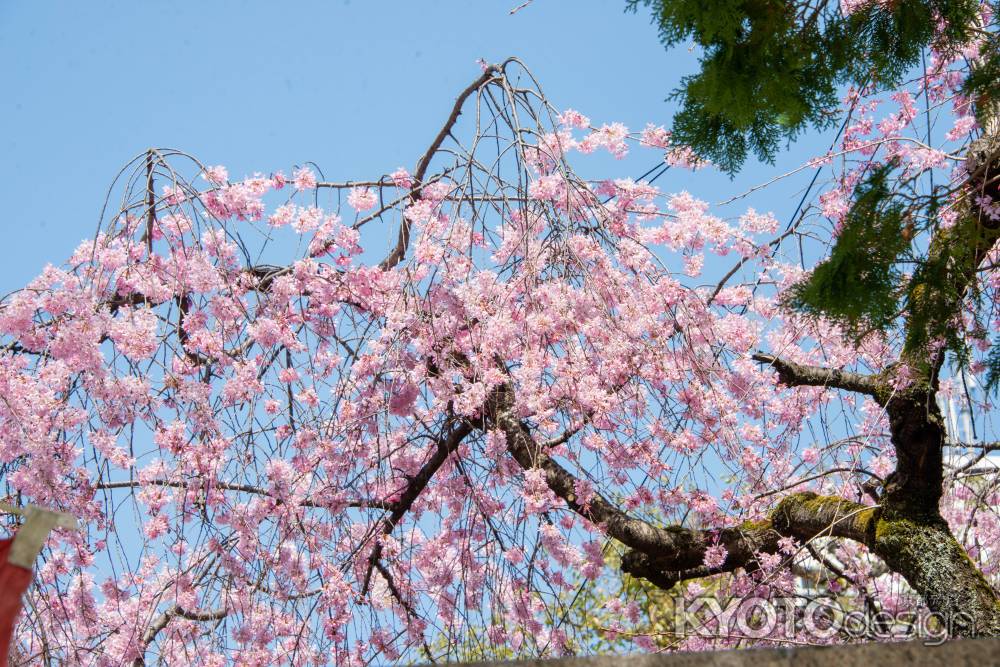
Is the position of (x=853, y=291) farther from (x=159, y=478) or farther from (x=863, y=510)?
(x=159, y=478)

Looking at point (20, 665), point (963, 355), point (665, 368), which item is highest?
point (665, 368)

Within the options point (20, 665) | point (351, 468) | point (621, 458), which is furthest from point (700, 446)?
point (20, 665)

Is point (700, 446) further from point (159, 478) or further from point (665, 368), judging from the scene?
point (159, 478)

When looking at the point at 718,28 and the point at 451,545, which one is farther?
the point at 451,545

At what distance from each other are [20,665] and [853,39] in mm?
3400

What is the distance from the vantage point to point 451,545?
461cm

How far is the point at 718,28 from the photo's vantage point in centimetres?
275

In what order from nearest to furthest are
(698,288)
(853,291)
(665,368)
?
(853,291) → (665,368) → (698,288)

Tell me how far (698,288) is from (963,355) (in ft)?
6.92

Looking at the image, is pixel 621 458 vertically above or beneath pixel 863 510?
above

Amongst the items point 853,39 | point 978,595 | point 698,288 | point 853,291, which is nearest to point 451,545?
point 698,288

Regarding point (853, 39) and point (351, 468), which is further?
point (351, 468)

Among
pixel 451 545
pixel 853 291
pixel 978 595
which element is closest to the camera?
pixel 853 291

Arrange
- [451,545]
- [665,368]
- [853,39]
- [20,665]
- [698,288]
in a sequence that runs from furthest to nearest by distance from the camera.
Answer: [698,288] < [451,545] < [665,368] < [20,665] < [853,39]
